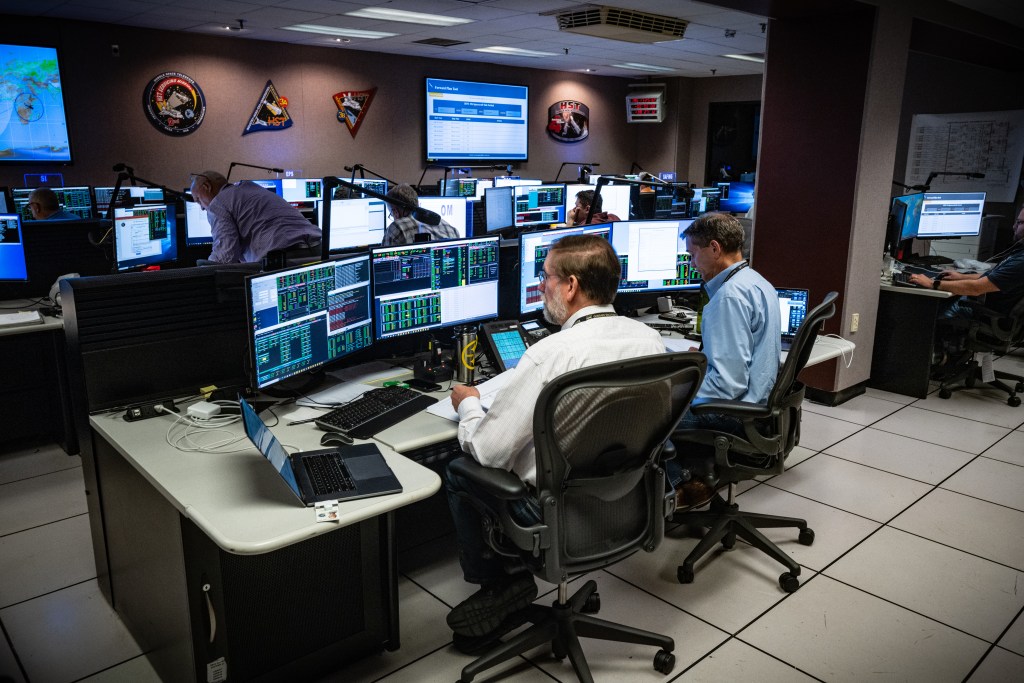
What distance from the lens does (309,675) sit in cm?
204

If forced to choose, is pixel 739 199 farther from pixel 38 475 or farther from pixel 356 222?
pixel 38 475

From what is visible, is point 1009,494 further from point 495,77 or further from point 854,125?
point 495,77

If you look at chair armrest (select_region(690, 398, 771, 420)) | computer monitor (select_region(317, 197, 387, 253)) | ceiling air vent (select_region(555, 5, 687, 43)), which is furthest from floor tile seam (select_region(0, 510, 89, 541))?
ceiling air vent (select_region(555, 5, 687, 43))

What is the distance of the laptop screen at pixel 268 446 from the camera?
63.5 inches

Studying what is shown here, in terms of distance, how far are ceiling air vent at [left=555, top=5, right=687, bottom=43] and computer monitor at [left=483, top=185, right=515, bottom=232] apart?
1.93m

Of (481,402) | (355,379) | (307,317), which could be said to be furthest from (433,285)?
(481,402)

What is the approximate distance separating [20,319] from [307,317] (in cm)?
190

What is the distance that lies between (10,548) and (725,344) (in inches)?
106

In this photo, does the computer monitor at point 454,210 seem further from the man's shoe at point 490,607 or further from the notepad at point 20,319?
the man's shoe at point 490,607

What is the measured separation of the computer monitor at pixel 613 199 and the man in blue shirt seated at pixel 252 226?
9.30ft

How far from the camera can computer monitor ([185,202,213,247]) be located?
492 cm

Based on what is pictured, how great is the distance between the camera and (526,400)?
1843 mm

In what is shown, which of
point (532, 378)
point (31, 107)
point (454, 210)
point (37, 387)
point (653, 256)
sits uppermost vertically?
point (31, 107)

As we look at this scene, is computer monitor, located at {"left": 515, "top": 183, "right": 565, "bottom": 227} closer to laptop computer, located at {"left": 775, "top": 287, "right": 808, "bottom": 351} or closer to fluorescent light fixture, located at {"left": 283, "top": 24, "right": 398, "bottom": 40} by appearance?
fluorescent light fixture, located at {"left": 283, "top": 24, "right": 398, "bottom": 40}
